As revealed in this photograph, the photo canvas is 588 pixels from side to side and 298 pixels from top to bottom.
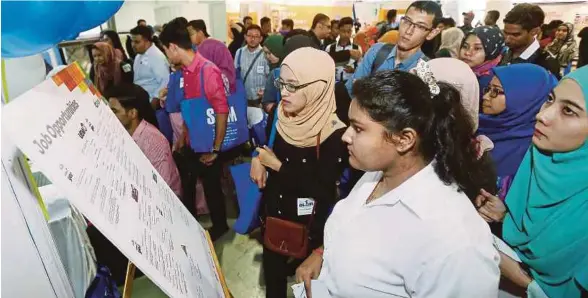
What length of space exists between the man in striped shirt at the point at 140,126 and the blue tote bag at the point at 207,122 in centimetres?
27

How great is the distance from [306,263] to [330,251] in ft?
1.02

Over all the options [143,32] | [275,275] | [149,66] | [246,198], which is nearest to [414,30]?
[246,198]

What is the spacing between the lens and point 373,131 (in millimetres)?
972

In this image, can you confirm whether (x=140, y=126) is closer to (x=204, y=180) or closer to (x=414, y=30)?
(x=204, y=180)

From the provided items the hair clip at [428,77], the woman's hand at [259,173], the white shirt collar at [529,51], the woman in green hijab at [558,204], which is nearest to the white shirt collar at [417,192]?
the hair clip at [428,77]

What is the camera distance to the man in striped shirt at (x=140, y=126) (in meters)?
2.04

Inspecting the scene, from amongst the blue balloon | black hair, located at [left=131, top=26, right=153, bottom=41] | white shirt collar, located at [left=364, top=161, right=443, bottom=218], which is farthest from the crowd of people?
black hair, located at [left=131, top=26, right=153, bottom=41]

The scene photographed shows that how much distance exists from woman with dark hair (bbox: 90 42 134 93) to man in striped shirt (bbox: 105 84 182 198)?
160cm

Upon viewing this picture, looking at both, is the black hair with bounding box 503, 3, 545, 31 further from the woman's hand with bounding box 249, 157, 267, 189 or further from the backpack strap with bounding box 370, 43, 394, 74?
the woman's hand with bounding box 249, 157, 267, 189

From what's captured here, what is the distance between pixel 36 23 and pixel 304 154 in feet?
3.63

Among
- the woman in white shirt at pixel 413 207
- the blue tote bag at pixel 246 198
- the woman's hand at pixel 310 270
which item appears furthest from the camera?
the blue tote bag at pixel 246 198

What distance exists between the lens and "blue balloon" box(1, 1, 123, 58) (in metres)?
0.54

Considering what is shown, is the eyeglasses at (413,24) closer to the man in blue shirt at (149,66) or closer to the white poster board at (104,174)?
the white poster board at (104,174)

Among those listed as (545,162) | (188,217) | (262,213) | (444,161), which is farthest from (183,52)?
(545,162)
